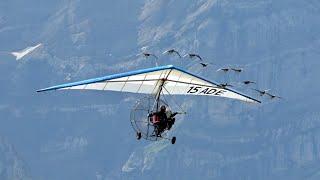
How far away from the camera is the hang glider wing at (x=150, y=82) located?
101938 mm

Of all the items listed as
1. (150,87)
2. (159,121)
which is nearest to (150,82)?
(150,87)

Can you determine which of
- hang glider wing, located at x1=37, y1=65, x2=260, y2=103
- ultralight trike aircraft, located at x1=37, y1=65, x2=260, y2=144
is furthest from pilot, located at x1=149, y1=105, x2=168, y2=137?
hang glider wing, located at x1=37, y1=65, x2=260, y2=103

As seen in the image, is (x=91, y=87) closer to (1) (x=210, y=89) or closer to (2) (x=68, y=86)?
(2) (x=68, y=86)

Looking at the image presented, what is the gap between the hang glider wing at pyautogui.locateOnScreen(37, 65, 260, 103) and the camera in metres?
102

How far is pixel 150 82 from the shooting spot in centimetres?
10606

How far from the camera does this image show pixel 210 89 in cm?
11206

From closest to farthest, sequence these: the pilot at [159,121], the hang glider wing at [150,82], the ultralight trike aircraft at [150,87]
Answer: the hang glider wing at [150,82], the ultralight trike aircraft at [150,87], the pilot at [159,121]

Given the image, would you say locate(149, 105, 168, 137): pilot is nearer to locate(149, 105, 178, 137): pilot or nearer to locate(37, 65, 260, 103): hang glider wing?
locate(149, 105, 178, 137): pilot

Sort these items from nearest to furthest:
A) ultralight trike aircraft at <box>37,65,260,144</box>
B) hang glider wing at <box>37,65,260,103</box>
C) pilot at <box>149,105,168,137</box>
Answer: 1. hang glider wing at <box>37,65,260,103</box>
2. ultralight trike aircraft at <box>37,65,260,144</box>
3. pilot at <box>149,105,168,137</box>

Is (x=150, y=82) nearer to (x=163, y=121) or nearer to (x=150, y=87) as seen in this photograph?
(x=150, y=87)

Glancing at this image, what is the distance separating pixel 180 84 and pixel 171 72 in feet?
27.2

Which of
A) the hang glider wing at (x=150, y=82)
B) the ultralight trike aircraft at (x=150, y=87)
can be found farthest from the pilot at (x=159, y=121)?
the hang glider wing at (x=150, y=82)

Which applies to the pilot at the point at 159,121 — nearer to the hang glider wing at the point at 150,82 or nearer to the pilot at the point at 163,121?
the pilot at the point at 163,121

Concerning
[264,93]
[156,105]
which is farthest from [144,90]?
[264,93]
